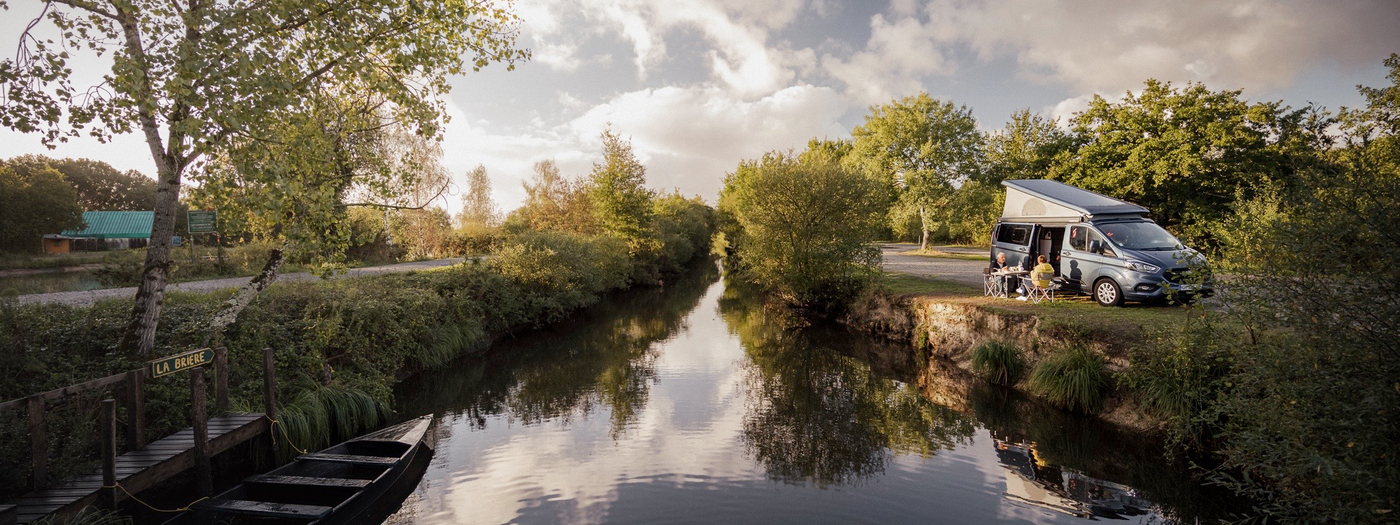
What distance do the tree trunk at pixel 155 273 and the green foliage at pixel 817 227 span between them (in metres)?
14.9

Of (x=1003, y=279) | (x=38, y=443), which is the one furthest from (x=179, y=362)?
(x=1003, y=279)

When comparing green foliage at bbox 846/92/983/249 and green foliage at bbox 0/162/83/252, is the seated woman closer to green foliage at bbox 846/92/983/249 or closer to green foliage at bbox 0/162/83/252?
green foliage at bbox 846/92/983/249

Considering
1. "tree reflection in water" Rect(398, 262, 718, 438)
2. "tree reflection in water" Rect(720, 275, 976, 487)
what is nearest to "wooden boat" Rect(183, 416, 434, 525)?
"tree reflection in water" Rect(398, 262, 718, 438)

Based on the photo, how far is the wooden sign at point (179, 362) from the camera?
21.0 ft

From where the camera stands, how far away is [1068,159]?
3212 centimetres

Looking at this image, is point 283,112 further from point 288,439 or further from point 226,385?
point 288,439

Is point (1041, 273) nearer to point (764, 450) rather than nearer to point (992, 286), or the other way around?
point (992, 286)

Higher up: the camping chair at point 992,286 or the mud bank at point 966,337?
the camping chair at point 992,286

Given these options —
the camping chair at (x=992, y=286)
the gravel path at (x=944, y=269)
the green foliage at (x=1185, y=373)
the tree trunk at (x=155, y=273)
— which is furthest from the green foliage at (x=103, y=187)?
the green foliage at (x=1185, y=373)

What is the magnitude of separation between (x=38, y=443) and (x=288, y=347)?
3.89 m

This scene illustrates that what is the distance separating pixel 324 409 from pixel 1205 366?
513 inches

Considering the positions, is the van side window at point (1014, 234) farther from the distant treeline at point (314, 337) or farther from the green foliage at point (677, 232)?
the green foliage at point (677, 232)

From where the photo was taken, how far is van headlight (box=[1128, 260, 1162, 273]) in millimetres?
10953

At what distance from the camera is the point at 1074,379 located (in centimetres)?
948
